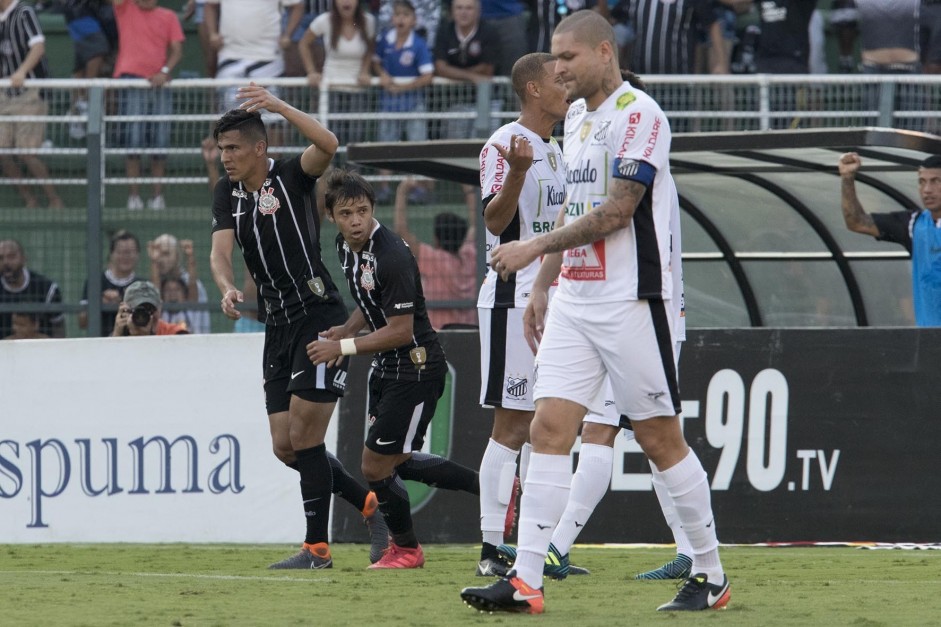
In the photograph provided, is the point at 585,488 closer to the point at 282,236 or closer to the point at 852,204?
the point at 282,236

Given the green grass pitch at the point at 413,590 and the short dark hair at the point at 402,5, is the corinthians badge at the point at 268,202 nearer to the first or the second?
the green grass pitch at the point at 413,590

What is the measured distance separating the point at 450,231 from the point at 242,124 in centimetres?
447

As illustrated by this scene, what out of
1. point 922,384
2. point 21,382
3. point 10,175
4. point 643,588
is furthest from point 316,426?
point 10,175

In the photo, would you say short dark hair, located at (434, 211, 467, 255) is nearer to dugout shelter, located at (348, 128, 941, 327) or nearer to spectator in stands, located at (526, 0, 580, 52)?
dugout shelter, located at (348, 128, 941, 327)

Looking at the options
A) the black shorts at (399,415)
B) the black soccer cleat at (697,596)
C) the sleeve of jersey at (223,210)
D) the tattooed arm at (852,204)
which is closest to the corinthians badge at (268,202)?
the sleeve of jersey at (223,210)

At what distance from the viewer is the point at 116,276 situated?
12.5 meters

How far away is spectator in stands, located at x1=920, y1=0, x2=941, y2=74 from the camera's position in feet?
44.1

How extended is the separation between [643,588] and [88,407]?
5087 mm

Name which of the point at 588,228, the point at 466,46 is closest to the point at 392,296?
the point at 588,228

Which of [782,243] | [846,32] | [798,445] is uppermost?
[846,32]

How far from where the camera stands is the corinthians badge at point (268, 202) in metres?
7.80

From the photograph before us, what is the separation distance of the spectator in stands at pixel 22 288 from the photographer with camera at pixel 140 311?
69.1 inches

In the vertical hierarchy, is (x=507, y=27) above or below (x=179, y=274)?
above

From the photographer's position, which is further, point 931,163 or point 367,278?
point 931,163
